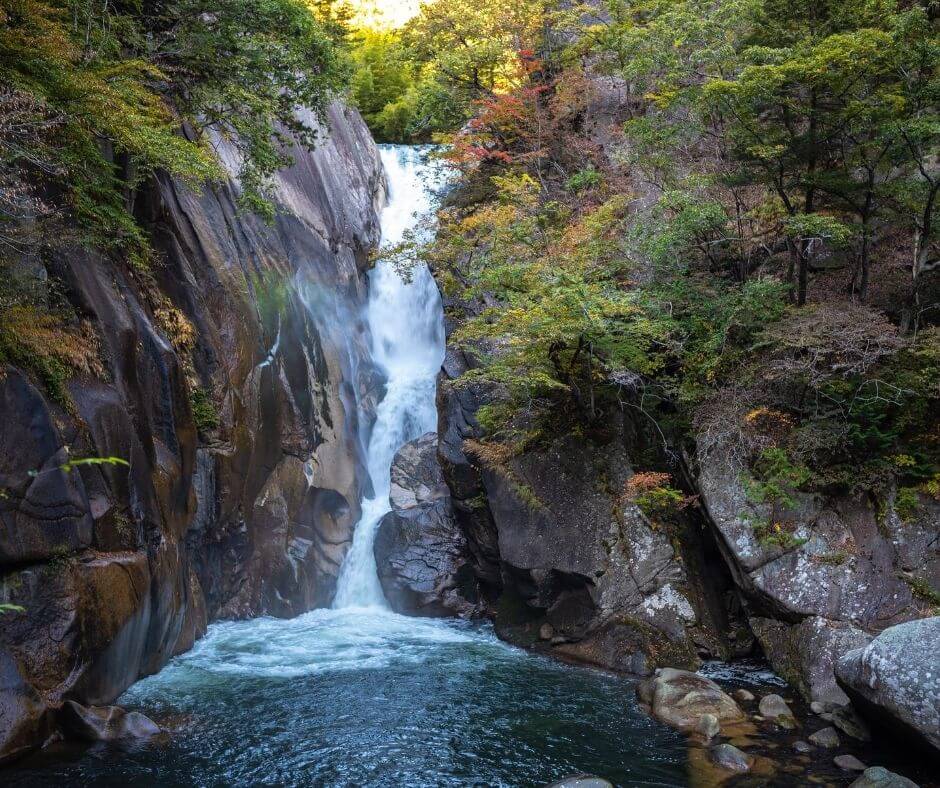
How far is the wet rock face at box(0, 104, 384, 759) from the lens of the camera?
7.01 metres

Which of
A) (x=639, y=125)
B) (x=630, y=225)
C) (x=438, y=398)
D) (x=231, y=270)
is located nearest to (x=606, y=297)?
(x=630, y=225)

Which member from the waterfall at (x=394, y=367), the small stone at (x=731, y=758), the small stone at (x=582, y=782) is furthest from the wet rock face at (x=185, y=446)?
the small stone at (x=731, y=758)

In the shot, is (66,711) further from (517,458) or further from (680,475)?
(680,475)

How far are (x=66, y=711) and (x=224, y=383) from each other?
6092mm

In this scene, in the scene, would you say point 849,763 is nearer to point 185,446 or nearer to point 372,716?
point 372,716

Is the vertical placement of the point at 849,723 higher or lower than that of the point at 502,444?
lower

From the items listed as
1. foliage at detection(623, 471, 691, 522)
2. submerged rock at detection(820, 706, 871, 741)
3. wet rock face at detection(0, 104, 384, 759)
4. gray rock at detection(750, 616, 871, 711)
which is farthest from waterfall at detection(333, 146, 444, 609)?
submerged rock at detection(820, 706, 871, 741)

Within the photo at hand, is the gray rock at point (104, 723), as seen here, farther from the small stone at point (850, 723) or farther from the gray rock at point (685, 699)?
the small stone at point (850, 723)

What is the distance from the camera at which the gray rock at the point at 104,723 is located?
7004 mm

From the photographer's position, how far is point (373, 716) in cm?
830

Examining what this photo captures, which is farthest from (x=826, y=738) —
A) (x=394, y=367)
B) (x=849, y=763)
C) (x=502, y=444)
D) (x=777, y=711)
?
(x=394, y=367)

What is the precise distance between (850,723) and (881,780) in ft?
4.70

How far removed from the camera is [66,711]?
7008 mm

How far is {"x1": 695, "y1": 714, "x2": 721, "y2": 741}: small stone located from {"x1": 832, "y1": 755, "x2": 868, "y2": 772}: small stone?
122cm
